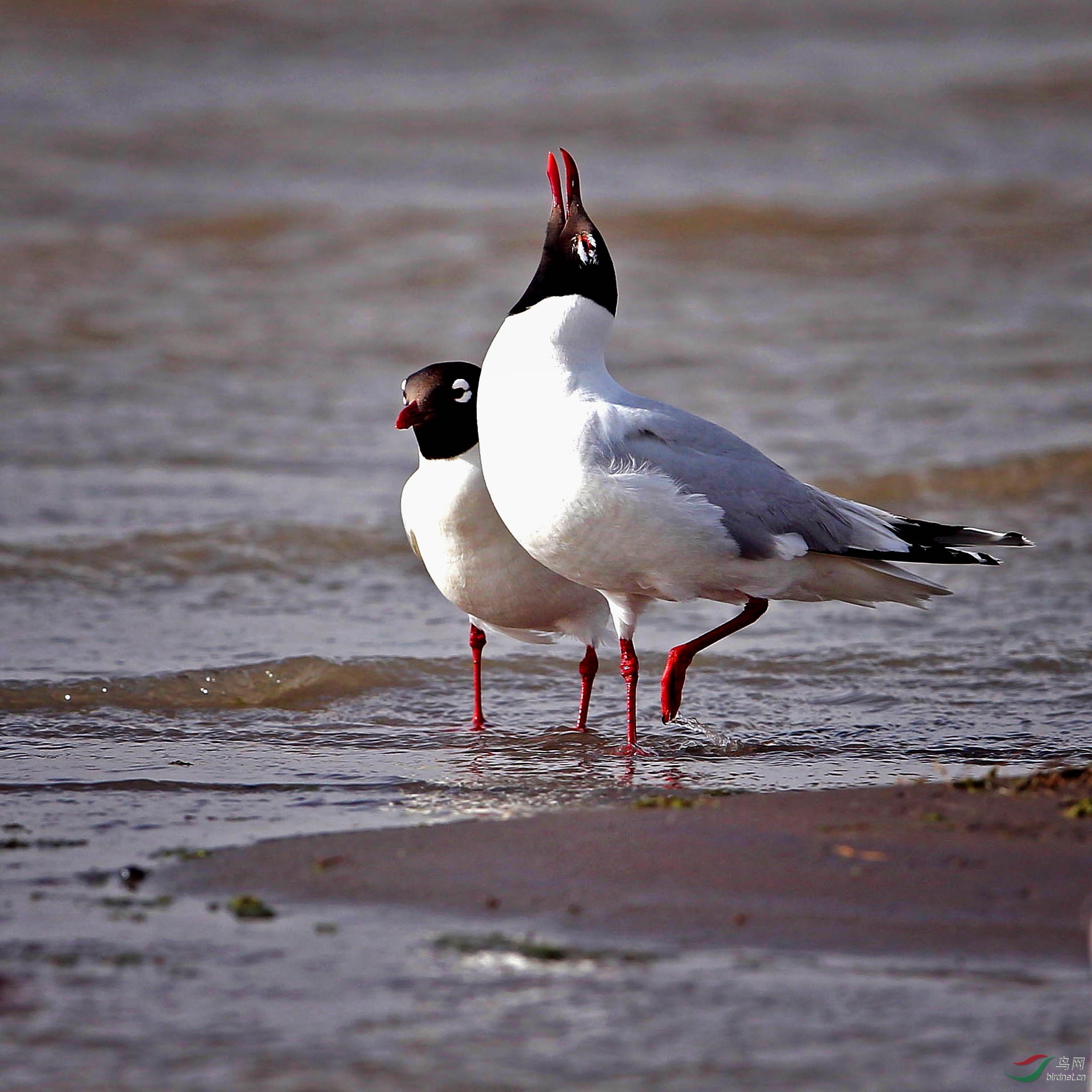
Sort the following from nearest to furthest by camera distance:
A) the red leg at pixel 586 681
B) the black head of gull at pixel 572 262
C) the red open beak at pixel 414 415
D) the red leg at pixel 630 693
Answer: the black head of gull at pixel 572 262
the red leg at pixel 630 693
the red open beak at pixel 414 415
the red leg at pixel 586 681

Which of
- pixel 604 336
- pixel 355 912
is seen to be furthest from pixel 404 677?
pixel 355 912

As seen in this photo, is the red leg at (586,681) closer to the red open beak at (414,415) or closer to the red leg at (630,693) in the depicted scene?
the red leg at (630,693)

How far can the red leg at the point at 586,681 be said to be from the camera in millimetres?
5047

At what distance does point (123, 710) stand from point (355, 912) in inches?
89.4

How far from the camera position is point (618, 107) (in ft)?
61.4

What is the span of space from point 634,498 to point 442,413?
34.2 inches

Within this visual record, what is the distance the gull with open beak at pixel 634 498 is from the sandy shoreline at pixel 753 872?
0.88 m

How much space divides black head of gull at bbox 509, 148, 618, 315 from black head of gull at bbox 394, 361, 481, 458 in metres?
0.32

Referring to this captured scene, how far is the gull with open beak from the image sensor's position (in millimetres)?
4328

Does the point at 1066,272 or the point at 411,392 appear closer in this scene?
the point at 411,392

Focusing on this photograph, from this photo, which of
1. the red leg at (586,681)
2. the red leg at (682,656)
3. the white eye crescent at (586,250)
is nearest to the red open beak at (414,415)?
→ the white eye crescent at (586,250)

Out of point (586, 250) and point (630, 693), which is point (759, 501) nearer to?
point (630, 693)

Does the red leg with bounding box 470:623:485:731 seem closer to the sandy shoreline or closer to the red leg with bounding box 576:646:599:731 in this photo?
the red leg with bounding box 576:646:599:731

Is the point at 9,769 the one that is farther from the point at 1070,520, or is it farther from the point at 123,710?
the point at 1070,520
